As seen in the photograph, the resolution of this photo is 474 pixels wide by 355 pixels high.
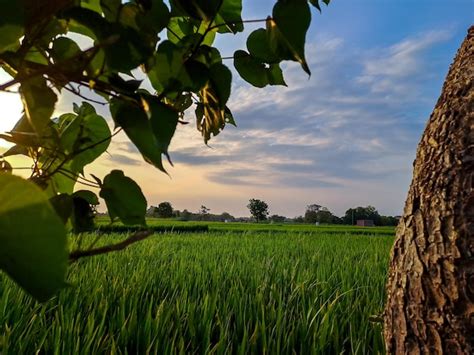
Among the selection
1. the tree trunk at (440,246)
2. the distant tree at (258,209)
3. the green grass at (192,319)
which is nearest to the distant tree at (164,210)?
the distant tree at (258,209)

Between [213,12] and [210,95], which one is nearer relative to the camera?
[213,12]

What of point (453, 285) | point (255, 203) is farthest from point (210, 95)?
point (255, 203)

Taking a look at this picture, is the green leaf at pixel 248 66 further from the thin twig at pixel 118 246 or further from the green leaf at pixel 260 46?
the thin twig at pixel 118 246

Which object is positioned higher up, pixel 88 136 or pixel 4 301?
pixel 88 136

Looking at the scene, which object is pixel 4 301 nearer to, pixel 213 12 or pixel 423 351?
pixel 423 351

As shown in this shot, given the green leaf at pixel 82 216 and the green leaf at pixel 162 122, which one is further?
the green leaf at pixel 82 216

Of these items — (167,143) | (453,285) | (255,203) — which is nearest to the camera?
(167,143)

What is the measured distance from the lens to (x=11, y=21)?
1.01ft

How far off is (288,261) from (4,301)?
260 cm

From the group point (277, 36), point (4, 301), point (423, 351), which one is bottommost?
point (4, 301)

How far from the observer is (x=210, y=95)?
52 cm

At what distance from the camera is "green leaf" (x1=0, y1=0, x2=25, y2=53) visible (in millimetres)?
303

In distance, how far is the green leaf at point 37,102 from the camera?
0.40 metres

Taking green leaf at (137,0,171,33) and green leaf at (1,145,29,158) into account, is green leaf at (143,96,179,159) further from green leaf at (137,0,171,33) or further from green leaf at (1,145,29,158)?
green leaf at (1,145,29,158)
